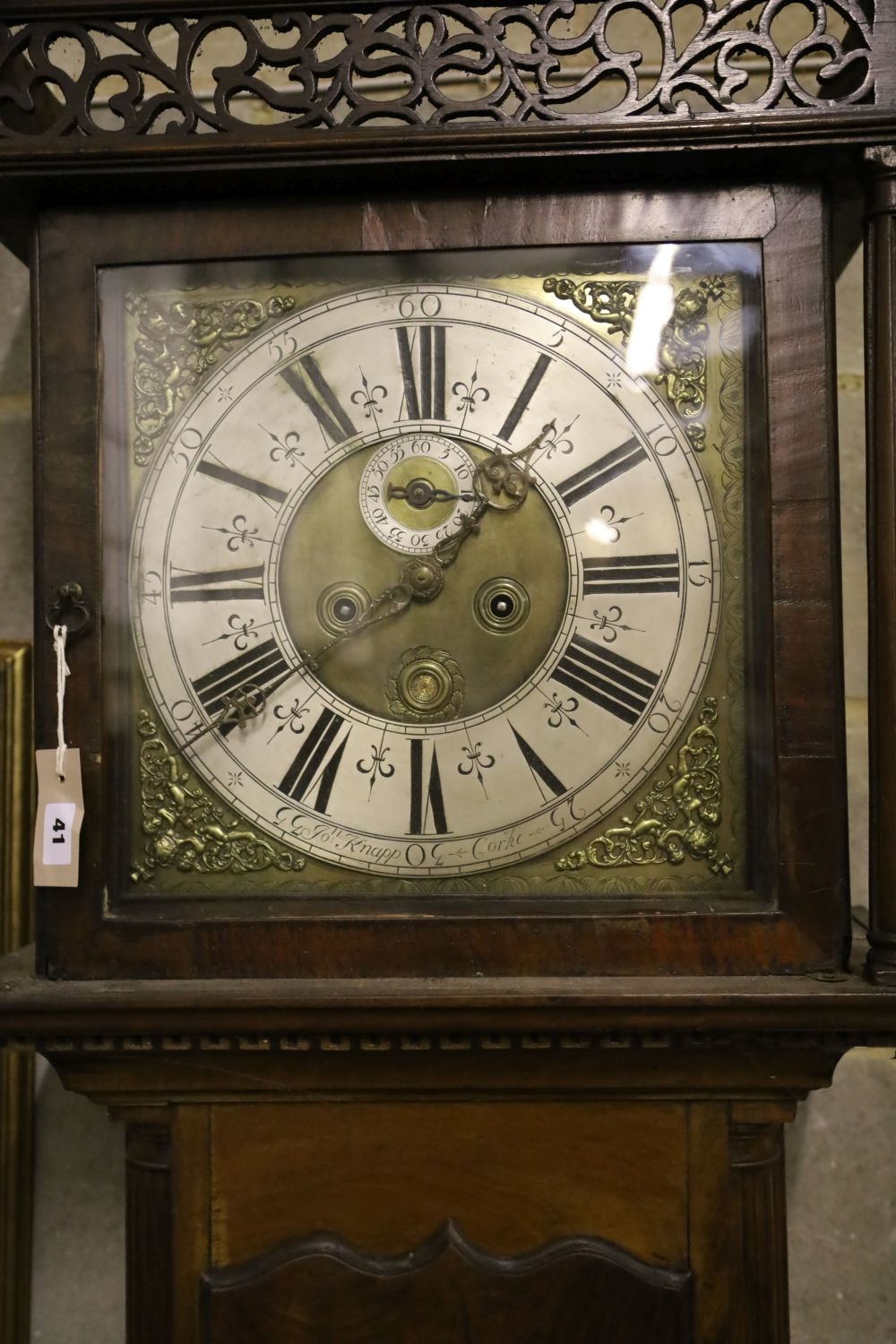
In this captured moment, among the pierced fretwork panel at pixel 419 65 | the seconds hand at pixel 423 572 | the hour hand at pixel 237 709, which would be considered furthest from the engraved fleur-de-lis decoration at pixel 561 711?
the pierced fretwork panel at pixel 419 65

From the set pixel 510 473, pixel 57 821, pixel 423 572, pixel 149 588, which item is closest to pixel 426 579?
pixel 423 572

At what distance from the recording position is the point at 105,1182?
139cm

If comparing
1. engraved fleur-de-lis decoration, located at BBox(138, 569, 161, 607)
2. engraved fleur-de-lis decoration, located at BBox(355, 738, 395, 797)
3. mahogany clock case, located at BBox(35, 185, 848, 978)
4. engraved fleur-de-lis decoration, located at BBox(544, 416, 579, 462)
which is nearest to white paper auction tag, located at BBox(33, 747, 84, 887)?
mahogany clock case, located at BBox(35, 185, 848, 978)

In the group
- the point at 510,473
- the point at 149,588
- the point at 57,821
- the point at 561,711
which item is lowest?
the point at 57,821

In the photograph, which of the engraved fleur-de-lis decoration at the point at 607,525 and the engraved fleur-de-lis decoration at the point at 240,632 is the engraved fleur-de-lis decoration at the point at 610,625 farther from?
the engraved fleur-de-lis decoration at the point at 240,632

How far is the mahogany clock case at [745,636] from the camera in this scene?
1019 mm

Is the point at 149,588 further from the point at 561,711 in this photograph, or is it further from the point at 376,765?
the point at 561,711

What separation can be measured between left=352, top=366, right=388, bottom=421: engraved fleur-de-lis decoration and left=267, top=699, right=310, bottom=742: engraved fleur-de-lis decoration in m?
0.29

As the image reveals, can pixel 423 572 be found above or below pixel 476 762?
above

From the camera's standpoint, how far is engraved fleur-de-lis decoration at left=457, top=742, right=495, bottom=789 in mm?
1061

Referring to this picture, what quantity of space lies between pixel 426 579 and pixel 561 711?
183 millimetres

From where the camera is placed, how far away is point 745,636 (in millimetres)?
1047

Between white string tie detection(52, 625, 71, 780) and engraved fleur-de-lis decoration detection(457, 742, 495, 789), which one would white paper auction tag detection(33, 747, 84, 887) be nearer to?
white string tie detection(52, 625, 71, 780)

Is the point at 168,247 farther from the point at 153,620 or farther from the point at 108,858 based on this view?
the point at 108,858
